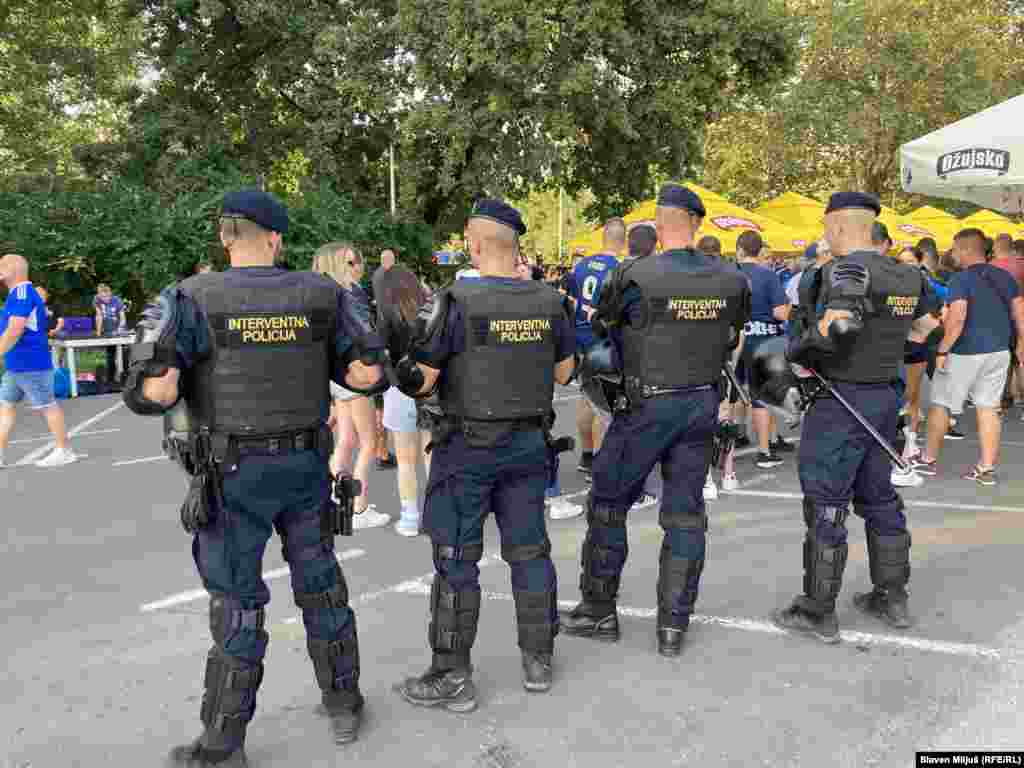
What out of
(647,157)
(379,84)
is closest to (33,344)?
(379,84)

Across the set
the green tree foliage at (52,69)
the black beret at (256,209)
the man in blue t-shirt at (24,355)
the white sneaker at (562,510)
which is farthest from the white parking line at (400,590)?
the green tree foliage at (52,69)

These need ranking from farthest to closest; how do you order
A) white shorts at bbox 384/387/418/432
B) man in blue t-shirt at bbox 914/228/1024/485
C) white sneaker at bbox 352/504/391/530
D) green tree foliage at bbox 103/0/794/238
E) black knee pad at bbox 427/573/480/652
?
green tree foliage at bbox 103/0/794/238 < man in blue t-shirt at bbox 914/228/1024/485 < white sneaker at bbox 352/504/391/530 < white shorts at bbox 384/387/418/432 < black knee pad at bbox 427/573/480/652

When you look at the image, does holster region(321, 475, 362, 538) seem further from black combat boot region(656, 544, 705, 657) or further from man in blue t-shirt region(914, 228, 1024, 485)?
man in blue t-shirt region(914, 228, 1024, 485)

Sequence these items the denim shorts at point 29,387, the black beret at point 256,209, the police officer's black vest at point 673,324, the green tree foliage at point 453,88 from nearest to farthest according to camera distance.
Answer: the black beret at point 256,209, the police officer's black vest at point 673,324, the denim shorts at point 29,387, the green tree foliage at point 453,88

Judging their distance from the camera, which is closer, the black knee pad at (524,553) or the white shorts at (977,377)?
the black knee pad at (524,553)

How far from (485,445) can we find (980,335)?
5.35 metres

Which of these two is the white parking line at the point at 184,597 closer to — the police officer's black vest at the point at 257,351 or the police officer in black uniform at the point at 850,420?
the police officer's black vest at the point at 257,351

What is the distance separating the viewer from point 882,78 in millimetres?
27766

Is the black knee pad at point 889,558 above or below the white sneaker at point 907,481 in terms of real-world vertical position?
above

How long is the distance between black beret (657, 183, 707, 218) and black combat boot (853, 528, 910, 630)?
1726 mm

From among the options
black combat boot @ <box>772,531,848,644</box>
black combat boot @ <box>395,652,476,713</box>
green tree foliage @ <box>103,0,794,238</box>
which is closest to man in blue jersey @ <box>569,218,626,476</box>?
black combat boot @ <box>772,531,848,644</box>

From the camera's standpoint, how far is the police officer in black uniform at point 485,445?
3619mm

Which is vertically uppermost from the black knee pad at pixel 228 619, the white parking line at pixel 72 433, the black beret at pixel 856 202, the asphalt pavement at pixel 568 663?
the black beret at pixel 856 202

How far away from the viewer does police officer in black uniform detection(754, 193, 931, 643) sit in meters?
4.15
